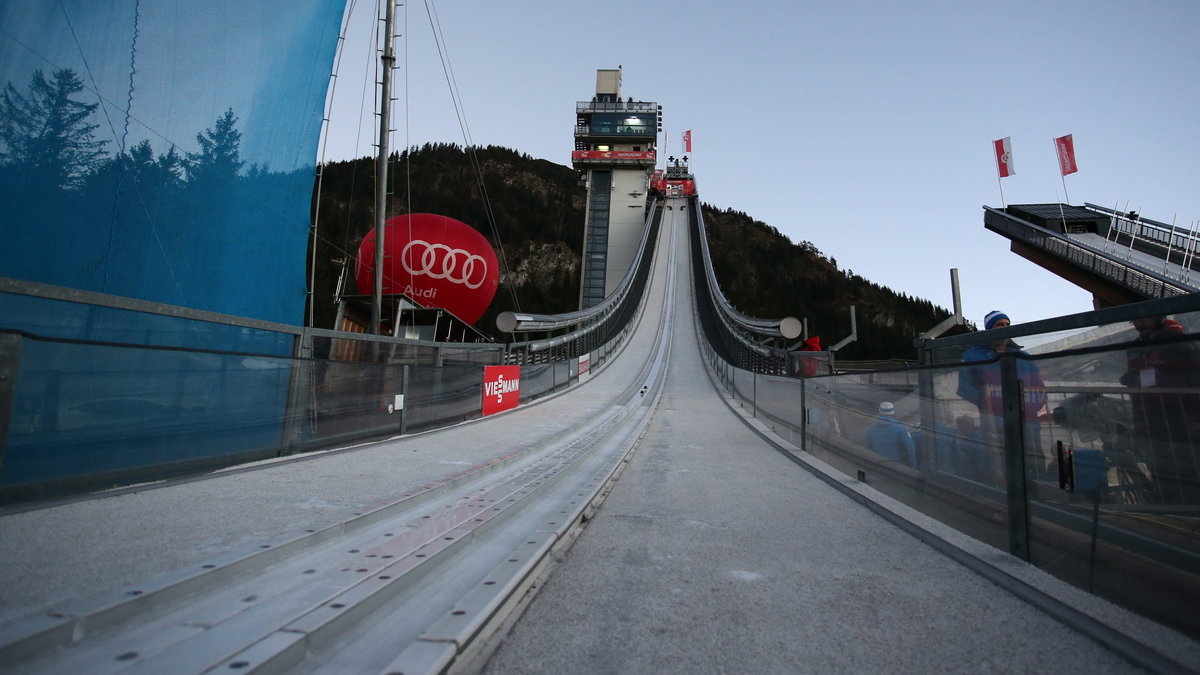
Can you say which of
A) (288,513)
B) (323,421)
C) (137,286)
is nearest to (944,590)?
(288,513)

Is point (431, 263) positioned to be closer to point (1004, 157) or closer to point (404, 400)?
point (404, 400)

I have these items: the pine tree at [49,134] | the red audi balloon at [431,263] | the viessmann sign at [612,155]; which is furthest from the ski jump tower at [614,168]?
the pine tree at [49,134]

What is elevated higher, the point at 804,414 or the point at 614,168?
the point at 614,168

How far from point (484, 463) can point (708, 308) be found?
1378 inches

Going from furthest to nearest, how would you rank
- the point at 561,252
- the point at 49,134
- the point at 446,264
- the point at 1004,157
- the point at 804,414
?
the point at 561,252 → the point at 1004,157 → the point at 446,264 → the point at 804,414 → the point at 49,134

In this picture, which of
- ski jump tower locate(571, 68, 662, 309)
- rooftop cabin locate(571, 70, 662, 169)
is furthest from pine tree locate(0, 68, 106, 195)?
rooftop cabin locate(571, 70, 662, 169)

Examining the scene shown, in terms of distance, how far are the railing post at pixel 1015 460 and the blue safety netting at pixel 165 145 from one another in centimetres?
674

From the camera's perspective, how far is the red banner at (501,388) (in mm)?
11883

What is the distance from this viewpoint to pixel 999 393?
3152mm

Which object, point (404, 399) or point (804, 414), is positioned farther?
point (404, 399)

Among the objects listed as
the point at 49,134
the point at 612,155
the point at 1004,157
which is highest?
the point at 612,155

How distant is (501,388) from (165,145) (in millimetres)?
7914

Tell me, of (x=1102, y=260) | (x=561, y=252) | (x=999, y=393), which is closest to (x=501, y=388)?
(x=999, y=393)

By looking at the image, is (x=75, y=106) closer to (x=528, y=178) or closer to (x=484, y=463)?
(x=484, y=463)
